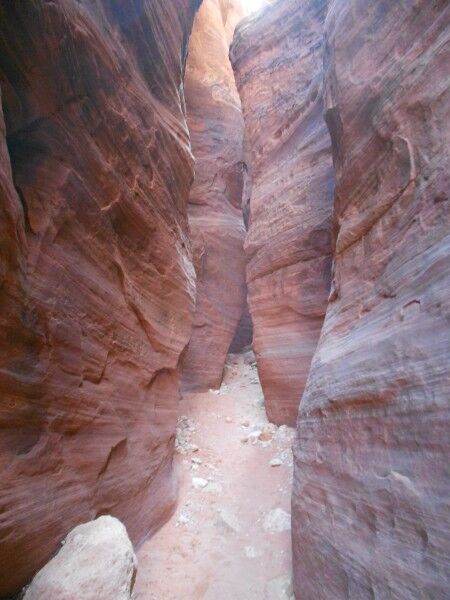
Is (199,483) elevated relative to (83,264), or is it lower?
lower

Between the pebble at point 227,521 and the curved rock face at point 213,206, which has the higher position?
the curved rock face at point 213,206

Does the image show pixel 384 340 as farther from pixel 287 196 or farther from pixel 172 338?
pixel 287 196

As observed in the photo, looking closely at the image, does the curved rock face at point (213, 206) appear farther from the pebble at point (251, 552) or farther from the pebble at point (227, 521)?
the pebble at point (251, 552)

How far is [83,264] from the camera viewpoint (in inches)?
170

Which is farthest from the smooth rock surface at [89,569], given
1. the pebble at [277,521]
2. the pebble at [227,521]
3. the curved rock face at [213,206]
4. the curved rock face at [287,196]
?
the curved rock face at [213,206]

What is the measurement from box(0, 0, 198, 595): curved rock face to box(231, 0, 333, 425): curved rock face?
3688 millimetres

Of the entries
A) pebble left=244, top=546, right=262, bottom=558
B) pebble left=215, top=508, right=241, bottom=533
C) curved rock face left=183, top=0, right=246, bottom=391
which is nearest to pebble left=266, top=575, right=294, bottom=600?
pebble left=244, top=546, right=262, bottom=558

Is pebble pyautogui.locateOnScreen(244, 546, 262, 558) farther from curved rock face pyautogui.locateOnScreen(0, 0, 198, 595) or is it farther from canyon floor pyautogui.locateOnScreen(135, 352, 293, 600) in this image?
curved rock face pyautogui.locateOnScreen(0, 0, 198, 595)

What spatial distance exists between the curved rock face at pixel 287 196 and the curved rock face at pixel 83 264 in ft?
12.1

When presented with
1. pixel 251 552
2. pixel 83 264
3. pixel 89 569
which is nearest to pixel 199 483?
pixel 251 552

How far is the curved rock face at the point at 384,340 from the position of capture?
295 cm

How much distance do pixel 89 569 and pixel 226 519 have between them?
2.98m

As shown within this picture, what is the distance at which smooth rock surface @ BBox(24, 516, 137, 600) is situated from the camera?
10.6 feet

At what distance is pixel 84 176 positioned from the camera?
4.25 m
